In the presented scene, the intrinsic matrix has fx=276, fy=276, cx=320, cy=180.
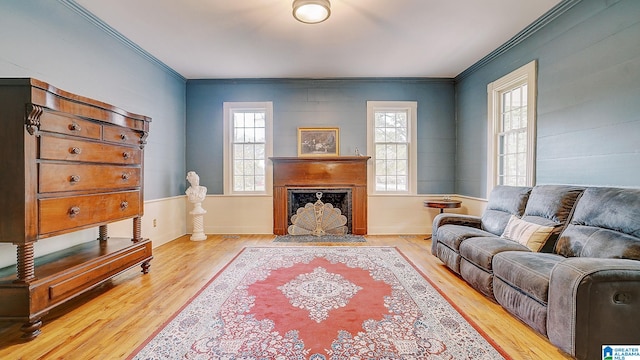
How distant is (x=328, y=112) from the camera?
5164mm

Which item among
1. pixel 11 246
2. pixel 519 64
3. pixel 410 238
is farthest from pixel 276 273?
pixel 519 64

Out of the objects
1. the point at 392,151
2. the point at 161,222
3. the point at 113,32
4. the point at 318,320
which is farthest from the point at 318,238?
the point at 113,32

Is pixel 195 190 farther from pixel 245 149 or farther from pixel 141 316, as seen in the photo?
pixel 141 316

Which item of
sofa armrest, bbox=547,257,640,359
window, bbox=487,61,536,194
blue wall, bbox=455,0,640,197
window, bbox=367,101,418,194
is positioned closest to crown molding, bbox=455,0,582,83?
blue wall, bbox=455,0,640,197

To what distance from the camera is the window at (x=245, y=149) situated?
17.0 ft

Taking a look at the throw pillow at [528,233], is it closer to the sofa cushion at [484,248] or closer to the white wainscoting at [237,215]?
the sofa cushion at [484,248]

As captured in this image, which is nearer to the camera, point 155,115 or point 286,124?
point 155,115

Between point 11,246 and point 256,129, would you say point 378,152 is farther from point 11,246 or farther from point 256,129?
point 11,246

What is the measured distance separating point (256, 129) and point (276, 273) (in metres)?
3.05

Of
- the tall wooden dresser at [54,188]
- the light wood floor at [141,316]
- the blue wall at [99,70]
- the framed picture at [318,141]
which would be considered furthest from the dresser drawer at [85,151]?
the framed picture at [318,141]

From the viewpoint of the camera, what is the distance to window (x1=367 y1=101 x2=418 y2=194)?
17.0ft

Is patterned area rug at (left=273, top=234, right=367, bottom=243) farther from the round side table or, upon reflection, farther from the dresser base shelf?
the dresser base shelf

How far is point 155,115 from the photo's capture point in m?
4.23

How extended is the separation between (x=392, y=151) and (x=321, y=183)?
149 cm
